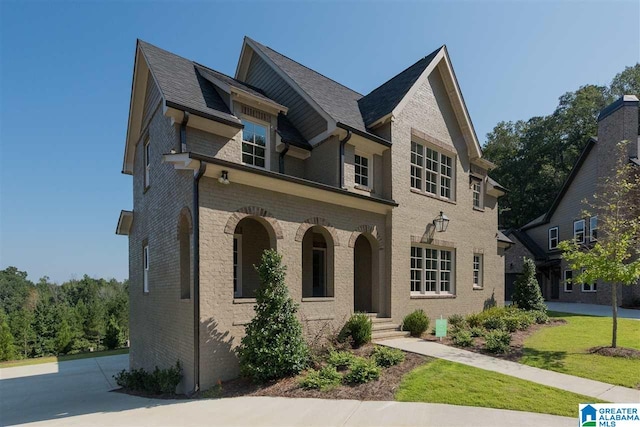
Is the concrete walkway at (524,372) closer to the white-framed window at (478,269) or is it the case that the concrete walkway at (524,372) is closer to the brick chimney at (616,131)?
the white-framed window at (478,269)

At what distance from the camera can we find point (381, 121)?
13836mm

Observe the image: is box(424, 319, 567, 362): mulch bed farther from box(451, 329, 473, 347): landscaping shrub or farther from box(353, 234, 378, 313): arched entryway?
box(353, 234, 378, 313): arched entryway

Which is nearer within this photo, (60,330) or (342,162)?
(342,162)

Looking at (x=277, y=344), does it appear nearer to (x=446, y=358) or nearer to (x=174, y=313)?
(x=174, y=313)

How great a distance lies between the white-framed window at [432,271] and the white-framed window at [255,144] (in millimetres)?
6805

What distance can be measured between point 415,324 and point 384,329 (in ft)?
4.15

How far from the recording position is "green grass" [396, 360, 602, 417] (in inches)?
256

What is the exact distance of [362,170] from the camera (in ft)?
45.4

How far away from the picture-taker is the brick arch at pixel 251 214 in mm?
9175

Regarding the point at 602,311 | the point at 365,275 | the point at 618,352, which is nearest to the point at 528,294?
the point at 602,311

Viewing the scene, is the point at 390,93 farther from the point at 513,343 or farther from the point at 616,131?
the point at 616,131

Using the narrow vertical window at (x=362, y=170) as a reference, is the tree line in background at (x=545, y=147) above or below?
above

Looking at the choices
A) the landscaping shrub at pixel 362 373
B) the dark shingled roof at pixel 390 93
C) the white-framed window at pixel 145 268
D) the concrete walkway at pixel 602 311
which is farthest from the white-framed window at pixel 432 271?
the white-framed window at pixel 145 268

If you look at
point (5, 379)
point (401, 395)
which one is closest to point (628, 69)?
point (401, 395)
